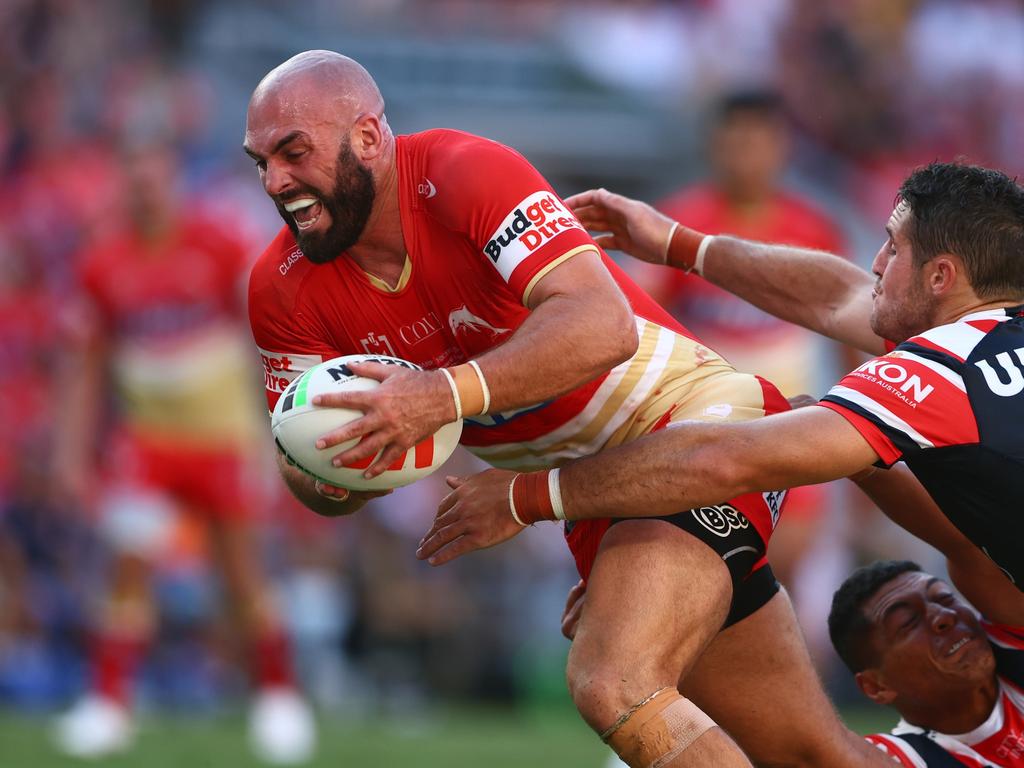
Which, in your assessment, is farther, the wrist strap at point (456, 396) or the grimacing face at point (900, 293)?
the grimacing face at point (900, 293)

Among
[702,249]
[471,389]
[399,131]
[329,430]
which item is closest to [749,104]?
[702,249]

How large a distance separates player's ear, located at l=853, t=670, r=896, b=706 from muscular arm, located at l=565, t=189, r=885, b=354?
3.75 ft

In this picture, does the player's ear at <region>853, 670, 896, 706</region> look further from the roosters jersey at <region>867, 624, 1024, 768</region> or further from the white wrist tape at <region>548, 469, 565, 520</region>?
the white wrist tape at <region>548, 469, 565, 520</region>

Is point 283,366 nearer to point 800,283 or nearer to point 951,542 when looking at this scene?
point 800,283

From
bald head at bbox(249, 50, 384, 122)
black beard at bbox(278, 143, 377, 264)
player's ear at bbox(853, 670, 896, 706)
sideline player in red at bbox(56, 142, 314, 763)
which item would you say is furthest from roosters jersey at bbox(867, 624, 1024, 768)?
sideline player in red at bbox(56, 142, 314, 763)

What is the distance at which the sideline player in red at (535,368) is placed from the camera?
4.50 meters

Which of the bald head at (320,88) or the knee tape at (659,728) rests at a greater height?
the bald head at (320,88)

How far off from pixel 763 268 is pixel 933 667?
156cm

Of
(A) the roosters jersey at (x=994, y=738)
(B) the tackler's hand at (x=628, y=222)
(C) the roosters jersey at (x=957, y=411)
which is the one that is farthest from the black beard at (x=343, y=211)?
(A) the roosters jersey at (x=994, y=738)

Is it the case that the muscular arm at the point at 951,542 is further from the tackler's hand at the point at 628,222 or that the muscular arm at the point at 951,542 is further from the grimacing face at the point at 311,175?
the grimacing face at the point at 311,175

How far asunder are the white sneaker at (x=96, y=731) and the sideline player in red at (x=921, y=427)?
4761 millimetres

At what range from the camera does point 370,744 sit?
9.53 metres

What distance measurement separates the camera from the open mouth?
4.93m

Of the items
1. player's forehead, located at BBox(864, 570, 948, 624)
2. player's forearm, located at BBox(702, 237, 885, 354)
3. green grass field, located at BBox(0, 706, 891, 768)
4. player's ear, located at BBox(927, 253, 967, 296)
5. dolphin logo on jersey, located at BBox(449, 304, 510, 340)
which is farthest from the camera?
green grass field, located at BBox(0, 706, 891, 768)
